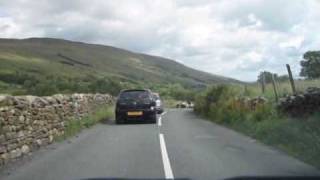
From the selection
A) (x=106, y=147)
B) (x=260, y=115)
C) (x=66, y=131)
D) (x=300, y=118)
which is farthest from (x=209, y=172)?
(x=260, y=115)

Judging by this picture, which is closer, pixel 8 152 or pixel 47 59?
pixel 8 152

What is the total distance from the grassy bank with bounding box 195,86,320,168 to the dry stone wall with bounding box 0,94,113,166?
650 centimetres

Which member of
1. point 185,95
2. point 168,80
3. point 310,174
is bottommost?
point 310,174

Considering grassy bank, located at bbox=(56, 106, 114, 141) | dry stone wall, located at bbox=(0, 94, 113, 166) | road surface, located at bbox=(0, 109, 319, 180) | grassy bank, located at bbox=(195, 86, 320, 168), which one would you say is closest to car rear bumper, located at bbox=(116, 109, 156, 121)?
grassy bank, located at bbox=(56, 106, 114, 141)

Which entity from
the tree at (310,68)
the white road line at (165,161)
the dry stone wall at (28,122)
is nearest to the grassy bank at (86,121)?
the dry stone wall at (28,122)

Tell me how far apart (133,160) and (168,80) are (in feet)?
572

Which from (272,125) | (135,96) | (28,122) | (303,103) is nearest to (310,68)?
(135,96)

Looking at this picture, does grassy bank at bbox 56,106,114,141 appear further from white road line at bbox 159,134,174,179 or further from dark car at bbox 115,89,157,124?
white road line at bbox 159,134,174,179

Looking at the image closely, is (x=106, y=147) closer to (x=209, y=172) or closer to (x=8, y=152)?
(x=8, y=152)

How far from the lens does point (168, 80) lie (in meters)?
188

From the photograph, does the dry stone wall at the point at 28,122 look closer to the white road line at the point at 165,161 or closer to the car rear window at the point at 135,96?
the white road line at the point at 165,161

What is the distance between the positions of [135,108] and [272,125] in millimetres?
11271

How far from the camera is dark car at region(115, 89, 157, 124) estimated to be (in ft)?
101

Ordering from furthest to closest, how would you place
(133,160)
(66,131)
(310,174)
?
(66,131) → (133,160) → (310,174)
